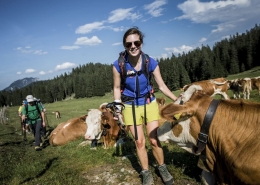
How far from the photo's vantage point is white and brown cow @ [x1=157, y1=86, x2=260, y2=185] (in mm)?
2312

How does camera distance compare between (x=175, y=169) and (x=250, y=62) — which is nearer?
(x=175, y=169)

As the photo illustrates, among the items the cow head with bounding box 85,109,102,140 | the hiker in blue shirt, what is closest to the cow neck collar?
the hiker in blue shirt

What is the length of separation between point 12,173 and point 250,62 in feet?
273

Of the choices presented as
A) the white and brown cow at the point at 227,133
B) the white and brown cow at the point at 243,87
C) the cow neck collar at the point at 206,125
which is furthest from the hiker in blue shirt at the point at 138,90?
the white and brown cow at the point at 243,87

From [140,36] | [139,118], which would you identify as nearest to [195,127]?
[139,118]

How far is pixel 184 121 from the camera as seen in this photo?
2.98 metres

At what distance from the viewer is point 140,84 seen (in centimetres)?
387

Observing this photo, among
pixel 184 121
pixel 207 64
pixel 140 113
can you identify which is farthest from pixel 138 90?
pixel 207 64

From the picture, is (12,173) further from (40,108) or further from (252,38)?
(252,38)

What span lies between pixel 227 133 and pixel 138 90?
173 centimetres

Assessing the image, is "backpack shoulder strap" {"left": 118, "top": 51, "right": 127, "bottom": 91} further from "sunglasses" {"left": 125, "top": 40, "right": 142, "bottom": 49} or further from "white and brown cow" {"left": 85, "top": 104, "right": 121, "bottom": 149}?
"white and brown cow" {"left": 85, "top": 104, "right": 121, "bottom": 149}

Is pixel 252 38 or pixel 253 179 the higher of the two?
pixel 252 38

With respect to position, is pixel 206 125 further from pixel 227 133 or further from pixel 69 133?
pixel 69 133

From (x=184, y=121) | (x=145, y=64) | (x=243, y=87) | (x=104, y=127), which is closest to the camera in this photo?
(x=184, y=121)
